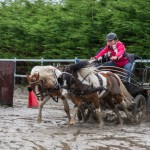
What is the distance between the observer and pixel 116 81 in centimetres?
1108

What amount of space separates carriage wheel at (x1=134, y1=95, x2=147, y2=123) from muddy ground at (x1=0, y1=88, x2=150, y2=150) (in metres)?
0.19

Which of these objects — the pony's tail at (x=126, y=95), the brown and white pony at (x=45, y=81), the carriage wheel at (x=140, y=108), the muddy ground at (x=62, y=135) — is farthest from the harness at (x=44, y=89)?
the carriage wheel at (x=140, y=108)

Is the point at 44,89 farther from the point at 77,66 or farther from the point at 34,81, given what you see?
the point at 77,66

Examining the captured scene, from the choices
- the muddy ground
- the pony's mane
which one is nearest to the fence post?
the muddy ground

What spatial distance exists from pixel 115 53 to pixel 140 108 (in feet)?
4.56

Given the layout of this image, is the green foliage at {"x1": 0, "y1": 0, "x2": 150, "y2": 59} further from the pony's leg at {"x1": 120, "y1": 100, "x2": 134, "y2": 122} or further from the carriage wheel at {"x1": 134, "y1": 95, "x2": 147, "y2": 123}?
the pony's leg at {"x1": 120, "y1": 100, "x2": 134, "y2": 122}

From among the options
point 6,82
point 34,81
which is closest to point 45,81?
point 34,81

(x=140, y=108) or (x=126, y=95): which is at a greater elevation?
(x=126, y=95)

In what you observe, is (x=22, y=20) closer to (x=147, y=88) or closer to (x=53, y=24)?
(x=53, y=24)

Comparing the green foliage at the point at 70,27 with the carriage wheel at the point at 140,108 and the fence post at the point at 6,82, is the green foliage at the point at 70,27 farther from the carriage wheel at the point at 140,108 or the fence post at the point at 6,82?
the fence post at the point at 6,82

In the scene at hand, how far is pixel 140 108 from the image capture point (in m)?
11.6

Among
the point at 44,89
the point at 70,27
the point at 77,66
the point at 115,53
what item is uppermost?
the point at 70,27

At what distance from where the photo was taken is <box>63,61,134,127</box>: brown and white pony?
1026cm

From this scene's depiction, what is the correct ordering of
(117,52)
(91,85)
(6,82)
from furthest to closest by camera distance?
1. (6,82)
2. (117,52)
3. (91,85)
